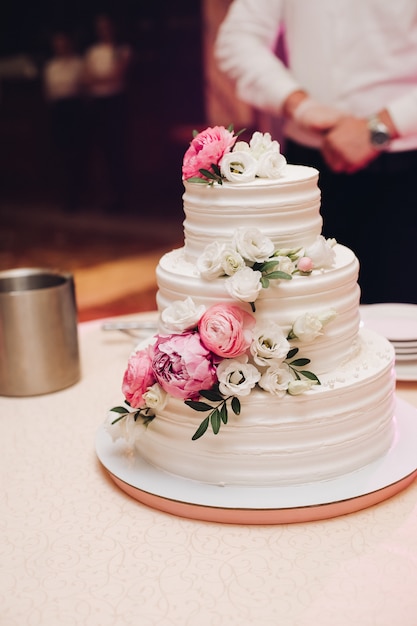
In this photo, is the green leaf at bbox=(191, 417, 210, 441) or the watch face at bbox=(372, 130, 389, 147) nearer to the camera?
the green leaf at bbox=(191, 417, 210, 441)

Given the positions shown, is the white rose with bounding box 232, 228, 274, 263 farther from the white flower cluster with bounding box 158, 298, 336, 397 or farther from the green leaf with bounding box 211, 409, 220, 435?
the green leaf with bounding box 211, 409, 220, 435

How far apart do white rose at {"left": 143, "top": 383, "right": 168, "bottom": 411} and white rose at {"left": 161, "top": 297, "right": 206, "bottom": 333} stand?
10 cm

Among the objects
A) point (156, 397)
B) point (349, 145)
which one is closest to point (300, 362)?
point (156, 397)

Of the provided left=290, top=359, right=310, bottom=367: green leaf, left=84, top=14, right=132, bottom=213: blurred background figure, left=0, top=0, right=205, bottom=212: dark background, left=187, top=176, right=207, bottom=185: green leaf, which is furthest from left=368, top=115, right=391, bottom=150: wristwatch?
left=84, top=14, right=132, bottom=213: blurred background figure

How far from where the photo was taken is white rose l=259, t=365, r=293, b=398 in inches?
44.8

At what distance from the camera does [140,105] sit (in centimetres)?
948

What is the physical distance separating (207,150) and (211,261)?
0.20m

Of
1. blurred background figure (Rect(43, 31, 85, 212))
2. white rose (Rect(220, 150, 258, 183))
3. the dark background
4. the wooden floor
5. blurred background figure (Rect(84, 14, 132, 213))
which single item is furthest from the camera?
blurred background figure (Rect(43, 31, 85, 212))

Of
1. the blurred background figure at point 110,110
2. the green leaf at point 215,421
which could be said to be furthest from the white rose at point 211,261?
the blurred background figure at point 110,110

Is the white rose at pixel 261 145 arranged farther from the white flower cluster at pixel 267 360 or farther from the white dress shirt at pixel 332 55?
the white dress shirt at pixel 332 55

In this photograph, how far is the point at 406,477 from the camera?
1.19 metres

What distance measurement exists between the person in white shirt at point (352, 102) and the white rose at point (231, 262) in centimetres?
147

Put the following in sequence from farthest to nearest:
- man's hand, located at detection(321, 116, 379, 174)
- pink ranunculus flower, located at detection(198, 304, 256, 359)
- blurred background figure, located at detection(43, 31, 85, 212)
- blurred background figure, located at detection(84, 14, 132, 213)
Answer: blurred background figure, located at detection(43, 31, 85, 212) < blurred background figure, located at detection(84, 14, 132, 213) < man's hand, located at detection(321, 116, 379, 174) < pink ranunculus flower, located at detection(198, 304, 256, 359)

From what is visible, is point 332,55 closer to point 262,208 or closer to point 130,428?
point 262,208
